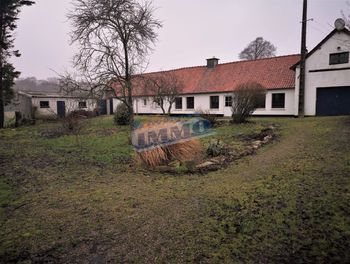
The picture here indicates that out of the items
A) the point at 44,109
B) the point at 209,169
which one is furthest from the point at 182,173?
the point at 44,109

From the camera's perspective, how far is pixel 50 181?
214 inches

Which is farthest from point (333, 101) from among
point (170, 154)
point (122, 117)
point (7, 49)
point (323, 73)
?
point (7, 49)

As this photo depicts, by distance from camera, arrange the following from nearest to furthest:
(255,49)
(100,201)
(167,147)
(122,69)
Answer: (100,201)
(167,147)
(122,69)
(255,49)

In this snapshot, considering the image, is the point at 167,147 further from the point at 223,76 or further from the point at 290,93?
the point at 223,76

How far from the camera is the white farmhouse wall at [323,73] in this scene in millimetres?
15758

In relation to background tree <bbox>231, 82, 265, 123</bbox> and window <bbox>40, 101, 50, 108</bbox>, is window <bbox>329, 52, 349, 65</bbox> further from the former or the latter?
window <bbox>40, 101, 50, 108</bbox>

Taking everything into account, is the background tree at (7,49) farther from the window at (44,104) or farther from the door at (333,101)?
the door at (333,101)

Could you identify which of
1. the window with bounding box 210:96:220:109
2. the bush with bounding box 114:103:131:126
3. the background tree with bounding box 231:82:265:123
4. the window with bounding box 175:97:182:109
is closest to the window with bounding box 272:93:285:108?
the window with bounding box 210:96:220:109

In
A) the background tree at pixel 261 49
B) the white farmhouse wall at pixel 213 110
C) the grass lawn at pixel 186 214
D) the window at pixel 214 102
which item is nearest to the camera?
the grass lawn at pixel 186 214

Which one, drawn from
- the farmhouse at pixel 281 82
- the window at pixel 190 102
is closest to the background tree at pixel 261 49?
the farmhouse at pixel 281 82

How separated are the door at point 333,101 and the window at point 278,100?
8.64 feet

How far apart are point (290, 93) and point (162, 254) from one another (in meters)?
19.0

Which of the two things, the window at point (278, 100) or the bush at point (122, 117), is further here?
the window at point (278, 100)

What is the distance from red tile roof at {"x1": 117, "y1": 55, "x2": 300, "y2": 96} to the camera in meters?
19.6
